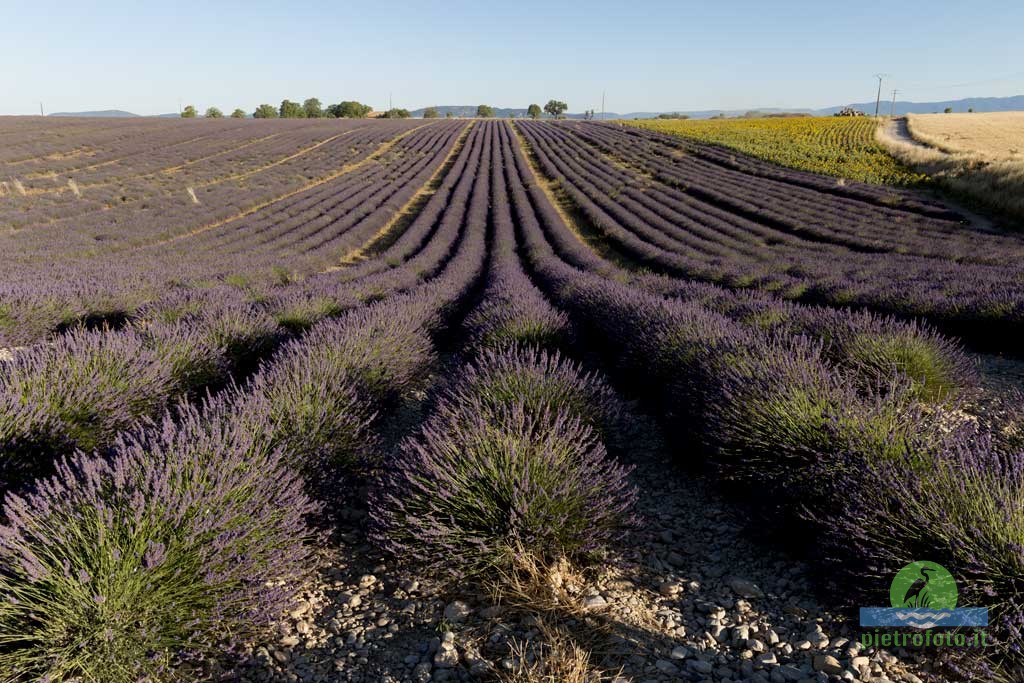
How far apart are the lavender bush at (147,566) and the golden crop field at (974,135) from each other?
3528 centimetres

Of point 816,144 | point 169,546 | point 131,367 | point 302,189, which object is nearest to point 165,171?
point 302,189

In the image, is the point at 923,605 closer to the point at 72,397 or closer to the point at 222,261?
the point at 72,397

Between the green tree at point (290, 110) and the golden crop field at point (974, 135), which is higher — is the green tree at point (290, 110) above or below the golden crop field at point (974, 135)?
above

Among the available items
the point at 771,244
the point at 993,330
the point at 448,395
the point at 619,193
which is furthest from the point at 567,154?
the point at 448,395

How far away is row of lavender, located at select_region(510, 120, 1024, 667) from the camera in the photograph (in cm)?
192

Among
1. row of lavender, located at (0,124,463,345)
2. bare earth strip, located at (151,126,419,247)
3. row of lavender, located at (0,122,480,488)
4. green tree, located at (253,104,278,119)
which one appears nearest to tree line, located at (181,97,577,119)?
green tree, located at (253,104,278,119)

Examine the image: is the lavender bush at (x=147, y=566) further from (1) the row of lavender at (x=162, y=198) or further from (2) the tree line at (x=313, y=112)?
(2) the tree line at (x=313, y=112)

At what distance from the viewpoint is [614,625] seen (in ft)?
6.99

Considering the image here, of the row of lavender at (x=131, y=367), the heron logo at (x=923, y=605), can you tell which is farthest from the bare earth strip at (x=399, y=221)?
the heron logo at (x=923, y=605)

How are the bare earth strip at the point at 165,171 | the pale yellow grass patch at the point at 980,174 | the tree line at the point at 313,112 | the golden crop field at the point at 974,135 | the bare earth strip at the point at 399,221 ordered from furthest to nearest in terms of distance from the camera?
the tree line at the point at 313,112 → the golden crop field at the point at 974,135 → the bare earth strip at the point at 165,171 → the pale yellow grass patch at the point at 980,174 → the bare earth strip at the point at 399,221

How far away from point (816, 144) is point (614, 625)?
46834 mm

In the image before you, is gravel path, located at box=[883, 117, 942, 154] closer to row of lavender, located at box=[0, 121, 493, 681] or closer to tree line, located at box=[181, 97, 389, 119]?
row of lavender, located at box=[0, 121, 493, 681]

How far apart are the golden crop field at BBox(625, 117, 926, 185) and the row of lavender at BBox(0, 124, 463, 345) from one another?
2436cm

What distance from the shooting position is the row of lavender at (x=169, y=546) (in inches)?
66.2
